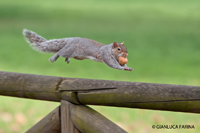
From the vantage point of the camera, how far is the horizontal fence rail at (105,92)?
1407 millimetres

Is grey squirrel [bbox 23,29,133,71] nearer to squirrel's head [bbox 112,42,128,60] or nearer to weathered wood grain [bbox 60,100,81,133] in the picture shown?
squirrel's head [bbox 112,42,128,60]

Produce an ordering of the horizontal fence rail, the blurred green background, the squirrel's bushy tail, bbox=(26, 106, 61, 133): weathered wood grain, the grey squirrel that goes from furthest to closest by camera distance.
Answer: the blurred green background
bbox=(26, 106, 61, 133): weathered wood grain
the squirrel's bushy tail
the grey squirrel
the horizontal fence rail

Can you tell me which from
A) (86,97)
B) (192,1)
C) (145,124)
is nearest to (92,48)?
(86,97)

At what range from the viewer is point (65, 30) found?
21.9 ft

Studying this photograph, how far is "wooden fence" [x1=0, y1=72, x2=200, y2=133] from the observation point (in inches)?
55.9

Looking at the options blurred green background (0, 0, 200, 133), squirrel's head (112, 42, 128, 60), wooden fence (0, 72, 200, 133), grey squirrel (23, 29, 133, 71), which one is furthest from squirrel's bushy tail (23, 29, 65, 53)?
blurred green background (0, 0, 200, 133)

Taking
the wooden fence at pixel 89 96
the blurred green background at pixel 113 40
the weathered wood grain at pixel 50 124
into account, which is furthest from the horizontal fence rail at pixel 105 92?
the blurred green background at pixel 113 40

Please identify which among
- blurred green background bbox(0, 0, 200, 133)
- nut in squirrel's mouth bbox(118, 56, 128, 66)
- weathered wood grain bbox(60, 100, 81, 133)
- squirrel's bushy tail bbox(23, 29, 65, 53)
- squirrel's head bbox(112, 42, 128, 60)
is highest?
blurred green background bbox(0, 0, 200, 133)

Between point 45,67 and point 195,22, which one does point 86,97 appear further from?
point 195,22

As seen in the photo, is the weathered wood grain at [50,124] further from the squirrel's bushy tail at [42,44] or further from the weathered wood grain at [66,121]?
the squirrel's bushy tail at [42,44]

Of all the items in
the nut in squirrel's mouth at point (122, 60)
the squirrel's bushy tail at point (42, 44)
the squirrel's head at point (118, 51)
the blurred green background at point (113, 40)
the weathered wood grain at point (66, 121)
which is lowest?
the weathered wood grain at point (66, 121)

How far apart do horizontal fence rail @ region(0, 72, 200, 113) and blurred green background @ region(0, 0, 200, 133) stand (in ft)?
6.07

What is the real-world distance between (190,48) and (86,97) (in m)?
4.67

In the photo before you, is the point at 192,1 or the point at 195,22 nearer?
the point at 195,22
